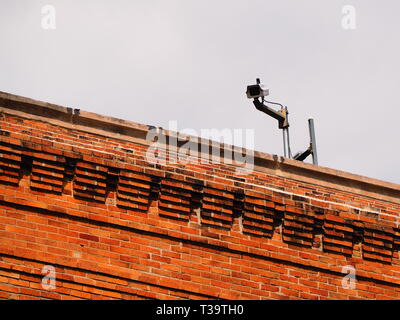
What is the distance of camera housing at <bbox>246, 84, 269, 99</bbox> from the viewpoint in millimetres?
14852

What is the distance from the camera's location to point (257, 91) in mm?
14883

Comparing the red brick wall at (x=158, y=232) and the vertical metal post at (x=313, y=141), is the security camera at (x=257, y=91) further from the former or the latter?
the red brick wall at (x=158, y=232)

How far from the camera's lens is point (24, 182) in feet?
35.1

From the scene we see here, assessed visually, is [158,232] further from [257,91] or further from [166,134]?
[257,91]

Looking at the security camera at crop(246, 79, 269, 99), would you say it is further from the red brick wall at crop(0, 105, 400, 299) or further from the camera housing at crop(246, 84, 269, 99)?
the red brick wall at crop(0, 105, 400, 299)

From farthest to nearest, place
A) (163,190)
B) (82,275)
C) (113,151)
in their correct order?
(113,151) < (163,190) < (82,275)

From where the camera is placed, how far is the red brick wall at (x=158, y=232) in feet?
34.3

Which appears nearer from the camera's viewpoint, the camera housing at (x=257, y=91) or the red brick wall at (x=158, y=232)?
the red brick wall at (x=158, y=232)

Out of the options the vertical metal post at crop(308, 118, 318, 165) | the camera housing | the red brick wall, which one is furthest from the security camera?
the red brick wall

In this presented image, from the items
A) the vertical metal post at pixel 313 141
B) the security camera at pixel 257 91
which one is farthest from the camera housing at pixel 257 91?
the vertical metal post at pixel 313 141
